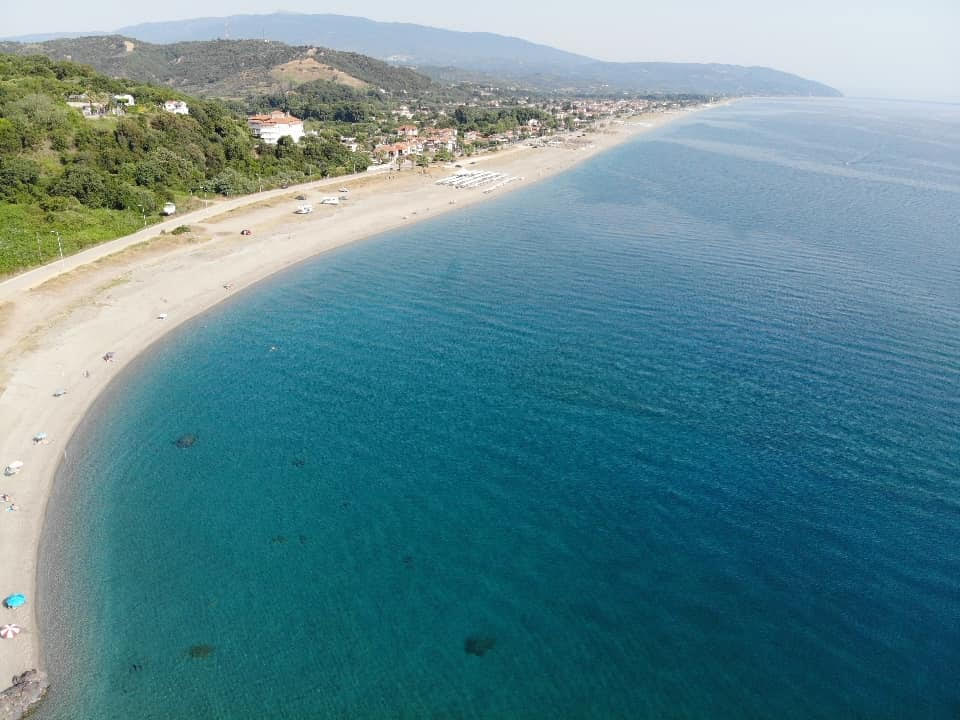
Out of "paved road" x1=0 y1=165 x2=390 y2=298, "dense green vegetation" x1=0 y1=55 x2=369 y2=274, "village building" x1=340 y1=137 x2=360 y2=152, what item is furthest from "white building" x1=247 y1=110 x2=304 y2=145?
"paved road" x1=0 y1=165 x2=390 y2=298

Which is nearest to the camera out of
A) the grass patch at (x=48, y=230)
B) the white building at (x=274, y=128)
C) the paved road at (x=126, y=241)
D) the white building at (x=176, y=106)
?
the paved road at (x=126, y=241)

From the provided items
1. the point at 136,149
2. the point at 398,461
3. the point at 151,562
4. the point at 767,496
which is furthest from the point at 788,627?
the point at 136,149

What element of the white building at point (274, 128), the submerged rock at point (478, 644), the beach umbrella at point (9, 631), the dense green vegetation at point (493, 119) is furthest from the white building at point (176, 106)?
the submerged rock at point (478, 644)

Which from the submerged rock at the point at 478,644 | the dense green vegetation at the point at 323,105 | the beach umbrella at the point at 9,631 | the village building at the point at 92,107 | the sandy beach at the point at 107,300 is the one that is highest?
the dense green vegetation at the point at 323,105

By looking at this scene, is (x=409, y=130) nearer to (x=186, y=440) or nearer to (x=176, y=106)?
(x=176, y=106)

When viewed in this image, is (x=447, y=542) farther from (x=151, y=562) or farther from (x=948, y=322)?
(x=948, y=322)

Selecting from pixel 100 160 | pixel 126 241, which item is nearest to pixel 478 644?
pixel 126 241

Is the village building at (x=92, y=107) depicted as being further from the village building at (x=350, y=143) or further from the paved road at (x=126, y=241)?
the village building at (x=350, y=143)
